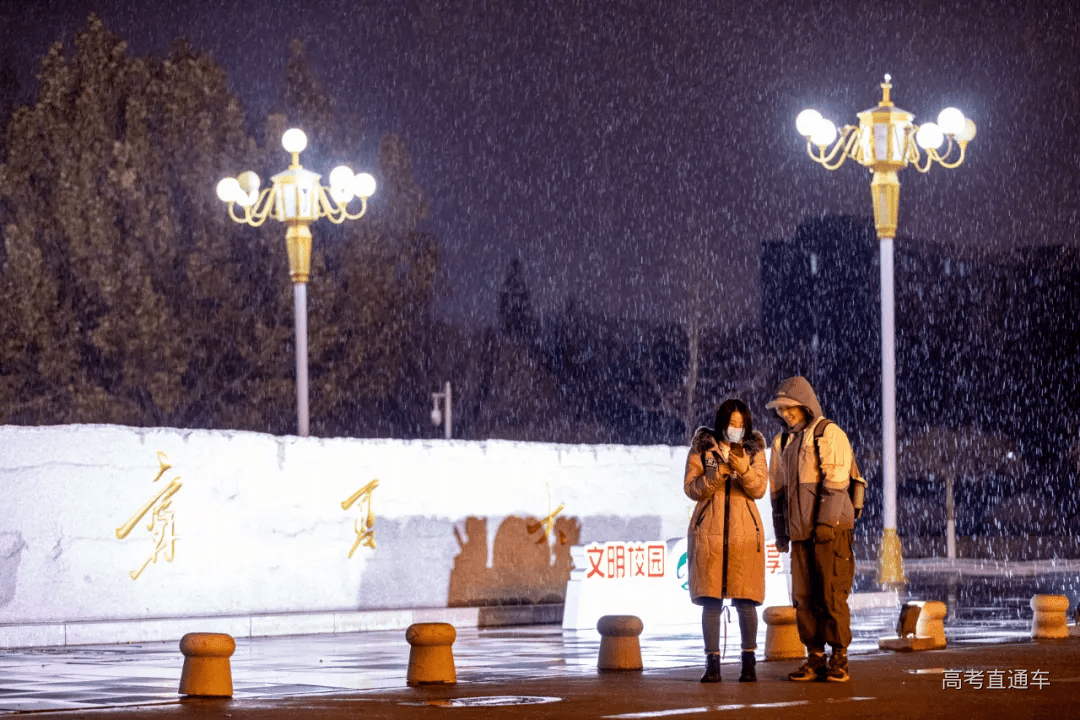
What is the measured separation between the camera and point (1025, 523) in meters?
52.7

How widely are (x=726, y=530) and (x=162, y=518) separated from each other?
8.78 metres

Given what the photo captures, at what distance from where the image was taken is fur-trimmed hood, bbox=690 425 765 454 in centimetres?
1019

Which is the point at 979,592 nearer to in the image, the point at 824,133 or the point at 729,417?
the point at 824,133

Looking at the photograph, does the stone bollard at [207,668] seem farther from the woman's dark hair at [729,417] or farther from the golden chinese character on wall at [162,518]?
the golden chinese character on wall at [162,518]

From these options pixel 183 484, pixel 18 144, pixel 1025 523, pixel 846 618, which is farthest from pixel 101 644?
pixel 1025 523

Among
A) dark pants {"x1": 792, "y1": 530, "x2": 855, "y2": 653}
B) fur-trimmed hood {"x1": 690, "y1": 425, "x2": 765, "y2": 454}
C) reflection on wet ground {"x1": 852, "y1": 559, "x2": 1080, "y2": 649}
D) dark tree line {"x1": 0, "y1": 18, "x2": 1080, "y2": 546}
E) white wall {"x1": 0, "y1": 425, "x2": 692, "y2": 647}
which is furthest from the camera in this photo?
dark tree line {"x1": 0, "y1": 18, "x2": 1080, "y2": 546}

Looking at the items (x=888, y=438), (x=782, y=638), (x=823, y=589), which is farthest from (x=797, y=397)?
(x=888, y=438)

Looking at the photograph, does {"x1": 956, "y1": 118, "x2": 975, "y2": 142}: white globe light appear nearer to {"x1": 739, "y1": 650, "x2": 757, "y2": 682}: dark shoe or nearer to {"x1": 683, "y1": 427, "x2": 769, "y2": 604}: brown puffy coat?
{"x1": 683, "y1": 427, "x2": 769, "y2": 604}: brown puffy coat

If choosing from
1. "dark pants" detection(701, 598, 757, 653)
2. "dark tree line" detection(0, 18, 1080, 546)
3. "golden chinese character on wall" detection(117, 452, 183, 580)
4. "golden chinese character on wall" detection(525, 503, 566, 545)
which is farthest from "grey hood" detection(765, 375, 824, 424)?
"dark tree line" detection(0, 18, 1080, 546)

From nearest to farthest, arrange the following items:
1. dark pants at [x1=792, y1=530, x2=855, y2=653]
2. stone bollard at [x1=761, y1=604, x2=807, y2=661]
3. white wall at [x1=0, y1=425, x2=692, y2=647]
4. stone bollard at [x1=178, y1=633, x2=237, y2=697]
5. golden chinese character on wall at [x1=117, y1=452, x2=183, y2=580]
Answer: stone bollard at [x1=178, y1=633, x2=237, y2=697], dark pants at [x1=792, y1=530, x2=855, y2=653], stone bollard at [x1=761, y1=604, x2=807, y2=661], white wall at [x1=0, y1=425, x2=692, y2=647], golden chinese character on wall at [x1=117, y1=452, x2=183, y2=580]

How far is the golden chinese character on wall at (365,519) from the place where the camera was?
19.1 meters

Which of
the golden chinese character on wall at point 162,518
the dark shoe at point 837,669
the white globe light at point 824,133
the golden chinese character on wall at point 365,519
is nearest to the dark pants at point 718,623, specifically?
the dark shoe at point 837,669

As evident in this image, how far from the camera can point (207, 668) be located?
9.78 meters

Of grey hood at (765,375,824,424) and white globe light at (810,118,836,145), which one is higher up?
white globe light at (810,118,836,145)
